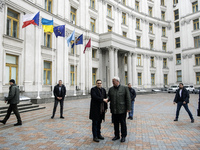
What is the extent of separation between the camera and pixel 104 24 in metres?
30.1

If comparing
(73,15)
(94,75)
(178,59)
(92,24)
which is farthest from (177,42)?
(73,15)

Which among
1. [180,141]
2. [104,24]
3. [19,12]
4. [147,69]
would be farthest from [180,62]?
[180,141]

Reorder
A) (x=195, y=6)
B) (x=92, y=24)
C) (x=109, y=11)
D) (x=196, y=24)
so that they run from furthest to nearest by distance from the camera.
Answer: (x=195, y=6) < (x=196, y=24) < (x=109, y=11) < (x=92, y=24)

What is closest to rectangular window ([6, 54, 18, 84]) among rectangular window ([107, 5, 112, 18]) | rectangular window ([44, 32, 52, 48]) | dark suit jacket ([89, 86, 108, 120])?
rectangular window ([44, 32, 52, 48])

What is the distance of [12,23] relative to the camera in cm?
1661

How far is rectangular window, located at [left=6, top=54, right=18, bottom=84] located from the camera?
16.0 meters

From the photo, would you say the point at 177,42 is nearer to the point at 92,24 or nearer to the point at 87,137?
the point at 92,24

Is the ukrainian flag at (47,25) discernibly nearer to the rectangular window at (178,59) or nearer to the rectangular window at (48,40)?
the rectangular window at (48,40)

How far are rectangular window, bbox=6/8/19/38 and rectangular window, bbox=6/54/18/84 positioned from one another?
7.26 ft

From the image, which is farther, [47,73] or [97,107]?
[47,73]

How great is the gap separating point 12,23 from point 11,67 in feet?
14.0

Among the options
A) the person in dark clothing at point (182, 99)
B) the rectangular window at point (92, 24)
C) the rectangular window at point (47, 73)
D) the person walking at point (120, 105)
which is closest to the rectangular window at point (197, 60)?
the rectangular window at point (92, 24)

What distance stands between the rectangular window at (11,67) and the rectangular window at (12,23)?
Answer: 2.21 metres

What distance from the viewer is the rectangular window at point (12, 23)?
16302mm
